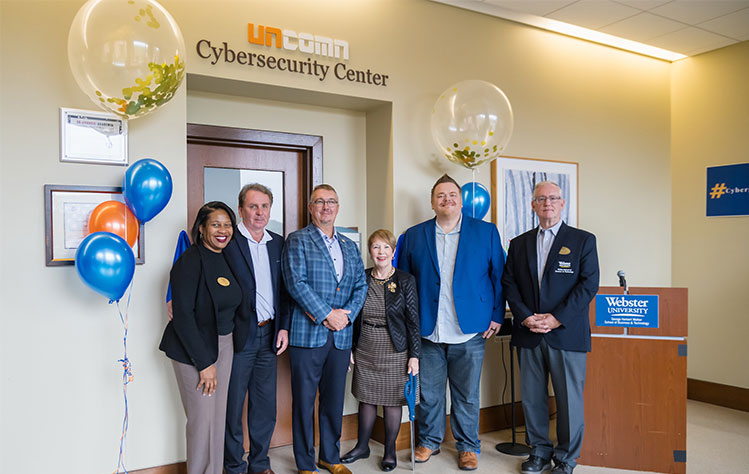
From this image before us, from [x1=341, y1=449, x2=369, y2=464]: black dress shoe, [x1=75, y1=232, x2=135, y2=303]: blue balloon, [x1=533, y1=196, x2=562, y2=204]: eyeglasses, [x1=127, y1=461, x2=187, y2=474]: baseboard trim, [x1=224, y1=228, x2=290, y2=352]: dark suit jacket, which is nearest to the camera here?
[x1=75, y1=232, x2=135, y2=303]: blue balloon

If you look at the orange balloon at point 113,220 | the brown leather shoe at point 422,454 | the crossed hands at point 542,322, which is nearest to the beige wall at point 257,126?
the orange balloon at point 113,220

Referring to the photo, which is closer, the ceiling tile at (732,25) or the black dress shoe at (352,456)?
the black dress shoe at (352,456)

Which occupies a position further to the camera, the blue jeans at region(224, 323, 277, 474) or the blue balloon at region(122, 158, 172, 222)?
the blue jeans at region(224, 323, 277, 474)

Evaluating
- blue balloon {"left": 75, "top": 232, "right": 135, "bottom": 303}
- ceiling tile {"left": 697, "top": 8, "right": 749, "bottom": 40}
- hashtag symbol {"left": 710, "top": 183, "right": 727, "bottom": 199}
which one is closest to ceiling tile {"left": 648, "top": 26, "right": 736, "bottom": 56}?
ceiling tile {"left": 697, "top": 8, "right": 749, "bottom": 40}

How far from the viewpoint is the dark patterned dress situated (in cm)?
338

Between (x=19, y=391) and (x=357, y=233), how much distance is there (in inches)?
83.6

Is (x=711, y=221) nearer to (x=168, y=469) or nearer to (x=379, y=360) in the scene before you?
(x=379, y=360)

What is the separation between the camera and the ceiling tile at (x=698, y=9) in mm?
4172

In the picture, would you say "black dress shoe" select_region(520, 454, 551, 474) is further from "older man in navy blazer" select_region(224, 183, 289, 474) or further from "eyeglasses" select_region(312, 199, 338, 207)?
"eyeglasses" select_region(312, 199, 338, 207)

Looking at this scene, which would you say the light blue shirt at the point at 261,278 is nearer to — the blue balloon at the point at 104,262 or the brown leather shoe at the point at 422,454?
the blue balloon at the point at 104,262

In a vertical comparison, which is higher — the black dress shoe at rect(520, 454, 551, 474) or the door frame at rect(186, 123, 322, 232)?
the door frame at rect(186, 123, 322, 232)

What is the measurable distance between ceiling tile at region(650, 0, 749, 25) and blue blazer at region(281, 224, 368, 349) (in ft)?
10.0

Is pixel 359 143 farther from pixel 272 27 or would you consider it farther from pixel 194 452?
pixel 194 452

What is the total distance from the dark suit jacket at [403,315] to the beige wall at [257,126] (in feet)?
2.44
